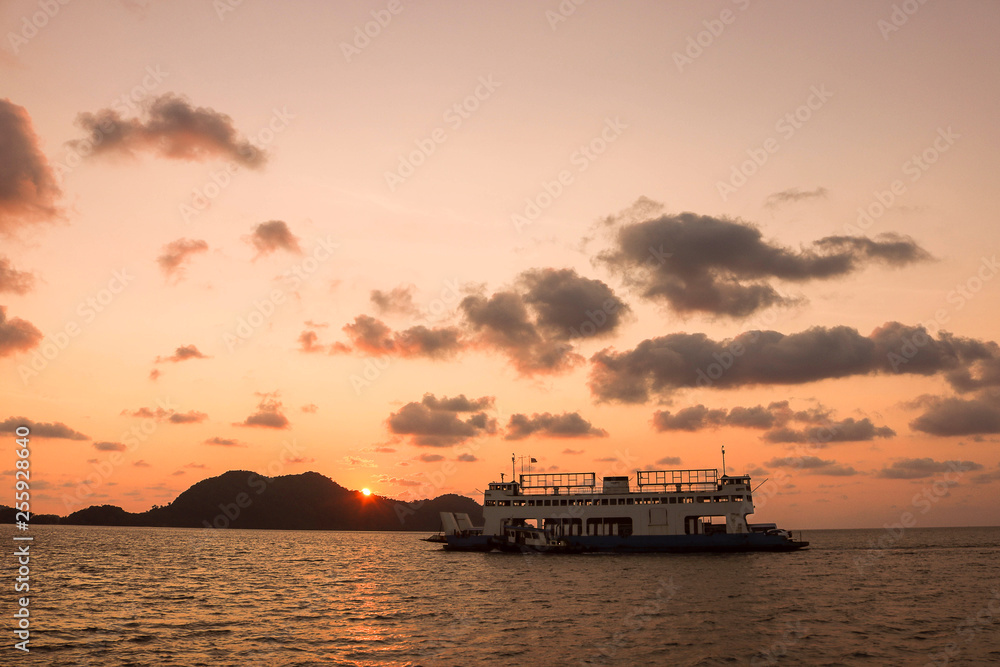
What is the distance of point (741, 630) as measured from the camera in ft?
128

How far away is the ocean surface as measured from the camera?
33.2 meters

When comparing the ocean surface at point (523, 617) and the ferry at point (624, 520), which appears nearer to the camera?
the ocean surface at point (523, 617)

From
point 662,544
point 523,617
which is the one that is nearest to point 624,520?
point 662,544

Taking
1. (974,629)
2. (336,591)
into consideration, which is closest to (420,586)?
(336,591)

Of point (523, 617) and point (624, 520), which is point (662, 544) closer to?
point (624, 520)

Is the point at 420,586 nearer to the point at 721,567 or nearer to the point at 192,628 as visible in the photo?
the point at 192,628

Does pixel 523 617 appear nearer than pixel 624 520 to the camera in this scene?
Yes

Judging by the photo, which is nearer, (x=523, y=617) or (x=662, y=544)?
(x=523, y=617)

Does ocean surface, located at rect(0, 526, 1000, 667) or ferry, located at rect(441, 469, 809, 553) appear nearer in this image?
ocean surface, located at rect(0, 526, 1000, 667)

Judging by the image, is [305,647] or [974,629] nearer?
[305,647]

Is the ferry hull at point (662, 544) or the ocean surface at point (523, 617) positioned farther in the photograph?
the ferry hull at point (662, 544)

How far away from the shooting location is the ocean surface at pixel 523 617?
33156 millimetres

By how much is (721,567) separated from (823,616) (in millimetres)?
30153

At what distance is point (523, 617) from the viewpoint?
43.7 m
